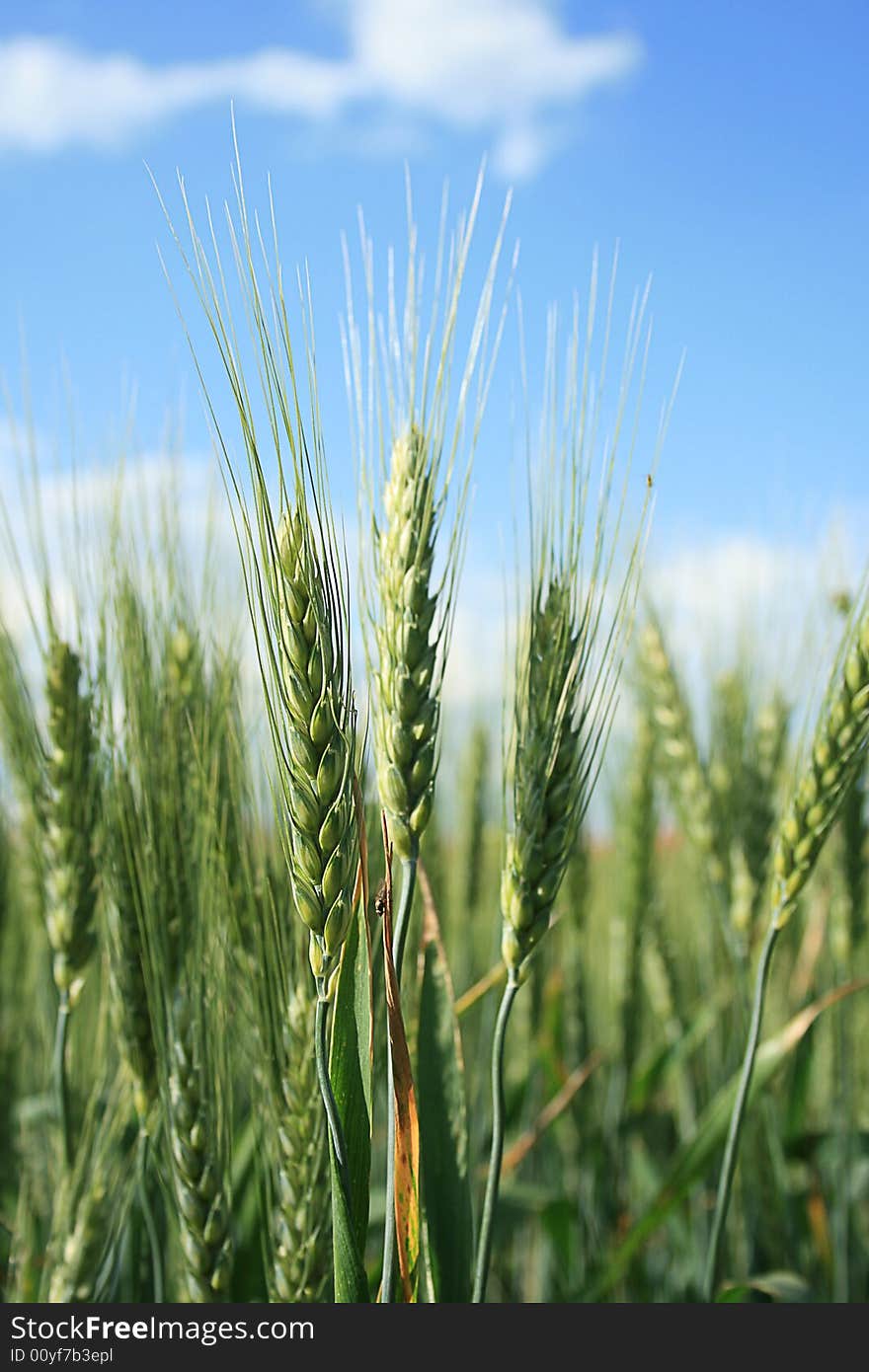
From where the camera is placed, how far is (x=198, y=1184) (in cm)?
118

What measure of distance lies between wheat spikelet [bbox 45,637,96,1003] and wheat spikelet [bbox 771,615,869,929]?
839 millimetres

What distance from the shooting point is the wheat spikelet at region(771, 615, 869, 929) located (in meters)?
1.26

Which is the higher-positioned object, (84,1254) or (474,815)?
(474,815)

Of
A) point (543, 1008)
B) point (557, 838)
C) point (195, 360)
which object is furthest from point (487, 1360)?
point (543, 1008)

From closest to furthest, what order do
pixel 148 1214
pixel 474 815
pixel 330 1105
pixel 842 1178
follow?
pixel 330 1105 < pixel 148 1214 < pixel 842 1178 < pixel 474 815

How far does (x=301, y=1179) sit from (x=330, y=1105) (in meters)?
0.33

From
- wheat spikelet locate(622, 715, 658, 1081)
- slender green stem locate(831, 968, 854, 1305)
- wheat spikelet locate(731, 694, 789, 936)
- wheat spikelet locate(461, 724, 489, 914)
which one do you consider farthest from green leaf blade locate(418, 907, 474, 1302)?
wheat spikelet locate(461, 724, 489, 914)

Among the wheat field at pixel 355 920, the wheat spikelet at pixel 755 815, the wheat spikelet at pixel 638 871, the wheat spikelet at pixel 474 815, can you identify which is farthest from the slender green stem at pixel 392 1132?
the wheat spikelet at pixel 474 815

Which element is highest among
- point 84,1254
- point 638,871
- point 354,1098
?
point 638,871

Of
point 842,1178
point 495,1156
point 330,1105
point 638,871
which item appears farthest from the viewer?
point 638,871

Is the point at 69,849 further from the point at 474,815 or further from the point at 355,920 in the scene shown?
the point at 474,815

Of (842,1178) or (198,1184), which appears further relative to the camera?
(842,1178)

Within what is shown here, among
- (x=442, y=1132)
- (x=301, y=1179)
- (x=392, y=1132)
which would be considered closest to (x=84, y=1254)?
(x=301, y=1179)

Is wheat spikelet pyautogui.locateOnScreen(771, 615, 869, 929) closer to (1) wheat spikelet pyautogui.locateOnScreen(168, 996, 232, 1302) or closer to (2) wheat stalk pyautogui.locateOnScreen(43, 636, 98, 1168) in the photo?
(1) wheat spikelet pyautogui.locateOnScreen(168, 996, 232, 1302)
